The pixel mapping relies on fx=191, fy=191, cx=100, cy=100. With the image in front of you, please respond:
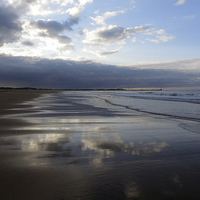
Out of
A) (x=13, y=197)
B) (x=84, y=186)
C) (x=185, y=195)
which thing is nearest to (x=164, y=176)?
(x=185, y=195)

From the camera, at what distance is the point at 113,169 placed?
3.80 metres

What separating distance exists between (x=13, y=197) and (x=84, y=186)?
3.48ft

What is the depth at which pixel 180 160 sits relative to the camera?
432 cm

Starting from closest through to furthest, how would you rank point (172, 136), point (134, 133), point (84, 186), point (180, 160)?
point (84, 186) → point (180, 160) → point (172, 136) → point (134, 133)

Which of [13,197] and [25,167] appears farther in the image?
[25,167]

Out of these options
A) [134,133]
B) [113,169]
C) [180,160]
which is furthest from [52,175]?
[134,133]

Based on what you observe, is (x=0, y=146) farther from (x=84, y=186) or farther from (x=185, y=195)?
(x=185, y=195)

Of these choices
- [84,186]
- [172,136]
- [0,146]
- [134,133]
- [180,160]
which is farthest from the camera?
[134,133]

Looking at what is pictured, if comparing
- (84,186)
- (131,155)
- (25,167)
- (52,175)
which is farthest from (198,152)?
(25,167)

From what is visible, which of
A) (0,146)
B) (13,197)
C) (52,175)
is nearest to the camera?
(13,197)

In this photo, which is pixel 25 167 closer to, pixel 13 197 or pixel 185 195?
pixel 13 197

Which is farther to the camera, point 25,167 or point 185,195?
point 25,167

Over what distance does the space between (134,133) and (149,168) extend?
10.9 feet

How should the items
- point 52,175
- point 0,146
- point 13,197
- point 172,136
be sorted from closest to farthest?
point 13,197
point 52,175
point 0,146
point 172,136
